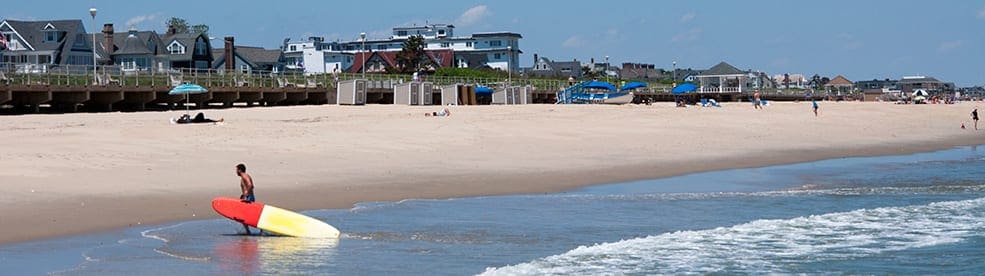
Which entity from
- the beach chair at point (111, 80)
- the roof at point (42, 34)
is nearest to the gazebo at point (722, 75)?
the roof at point (42, 34)

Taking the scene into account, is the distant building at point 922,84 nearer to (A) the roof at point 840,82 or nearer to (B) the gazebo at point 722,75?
(A) the roof at point 840,82

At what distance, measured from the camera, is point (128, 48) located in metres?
87.3

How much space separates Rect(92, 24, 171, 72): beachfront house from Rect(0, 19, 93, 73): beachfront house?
11.1 feet

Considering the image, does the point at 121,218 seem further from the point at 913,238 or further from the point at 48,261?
the point at 913,238

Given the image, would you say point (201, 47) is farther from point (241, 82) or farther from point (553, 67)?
point (553, 67)

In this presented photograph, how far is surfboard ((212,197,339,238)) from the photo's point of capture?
14.9 m

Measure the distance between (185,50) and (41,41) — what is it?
12096 millimetres

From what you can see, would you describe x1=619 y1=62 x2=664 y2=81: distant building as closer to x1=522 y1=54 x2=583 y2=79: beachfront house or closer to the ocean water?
x1=522 y1=54 x2=583 y2=79: beachfront house

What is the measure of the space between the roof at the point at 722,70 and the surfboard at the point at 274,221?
148 meters

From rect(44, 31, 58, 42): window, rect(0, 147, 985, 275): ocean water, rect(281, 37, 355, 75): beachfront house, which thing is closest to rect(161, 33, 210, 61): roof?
rect(44, 31, 58, 42): window

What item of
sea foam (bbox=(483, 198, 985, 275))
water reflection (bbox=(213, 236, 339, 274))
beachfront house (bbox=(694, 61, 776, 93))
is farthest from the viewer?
beachfront house (bbox=(694, 61, 776, 93))

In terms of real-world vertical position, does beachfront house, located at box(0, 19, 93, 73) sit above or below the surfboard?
above

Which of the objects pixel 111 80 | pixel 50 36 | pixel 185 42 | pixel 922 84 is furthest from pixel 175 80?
pixel 922 84

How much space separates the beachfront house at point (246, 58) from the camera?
95750 mm
